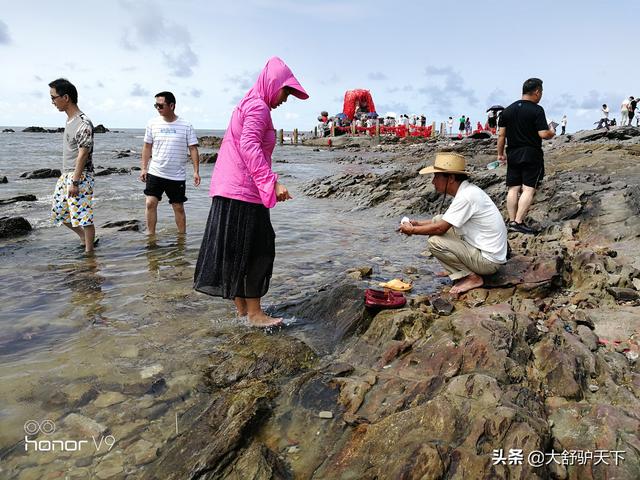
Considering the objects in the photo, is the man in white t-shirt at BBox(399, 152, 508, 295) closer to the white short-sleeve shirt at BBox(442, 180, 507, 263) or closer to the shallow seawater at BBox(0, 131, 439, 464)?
the white short-sleeve shirt at BBox(442, 180, 507, 263)

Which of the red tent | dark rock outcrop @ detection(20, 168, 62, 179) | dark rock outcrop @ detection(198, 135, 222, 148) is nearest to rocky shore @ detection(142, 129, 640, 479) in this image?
dark rock outcrop @ detection(20, 168, 62, 179)

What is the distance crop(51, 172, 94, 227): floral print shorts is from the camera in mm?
5863

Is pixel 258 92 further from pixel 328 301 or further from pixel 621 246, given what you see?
pixel 621 246

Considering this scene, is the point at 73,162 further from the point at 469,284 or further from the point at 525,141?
the point at 525,141

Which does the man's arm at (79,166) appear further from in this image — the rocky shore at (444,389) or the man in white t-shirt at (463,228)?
the man in white t-shirt at (463,228)

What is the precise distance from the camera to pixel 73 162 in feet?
19.0

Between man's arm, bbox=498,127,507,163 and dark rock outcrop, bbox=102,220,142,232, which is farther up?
man's arm, bbox=498,127,507,163

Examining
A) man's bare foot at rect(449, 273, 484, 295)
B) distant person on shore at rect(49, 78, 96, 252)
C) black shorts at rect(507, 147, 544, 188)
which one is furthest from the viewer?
black shorts at rect(507, 147, 544, 188)

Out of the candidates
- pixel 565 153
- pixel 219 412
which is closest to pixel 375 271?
pixel 219 412

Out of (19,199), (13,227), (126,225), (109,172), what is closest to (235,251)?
(126,225)

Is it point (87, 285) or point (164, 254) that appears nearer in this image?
point (87, 285)

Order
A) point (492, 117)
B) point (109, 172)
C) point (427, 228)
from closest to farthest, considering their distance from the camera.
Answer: point (427, 228)
point (109, 172)
point (492, 117)

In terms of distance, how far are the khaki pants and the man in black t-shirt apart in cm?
243

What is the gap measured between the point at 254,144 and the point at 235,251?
883 mm
